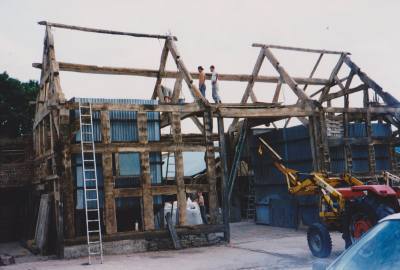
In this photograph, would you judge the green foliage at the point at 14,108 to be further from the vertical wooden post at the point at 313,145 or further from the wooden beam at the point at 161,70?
the vertical wooden post at the point at 313,145

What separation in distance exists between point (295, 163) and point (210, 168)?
4874mm

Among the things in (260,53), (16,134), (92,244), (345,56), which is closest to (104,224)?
(92,244)

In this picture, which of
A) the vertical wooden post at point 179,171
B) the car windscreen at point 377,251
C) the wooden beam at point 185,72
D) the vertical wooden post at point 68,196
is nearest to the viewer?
the car windscreen at point 377,251

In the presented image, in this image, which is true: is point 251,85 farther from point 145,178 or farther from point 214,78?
point 145,178

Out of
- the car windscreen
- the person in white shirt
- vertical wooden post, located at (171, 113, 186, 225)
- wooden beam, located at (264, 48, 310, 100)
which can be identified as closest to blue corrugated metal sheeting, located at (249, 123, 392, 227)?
wooden beam, located at (264, 48, 310, 100)

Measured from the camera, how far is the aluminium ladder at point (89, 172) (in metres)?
12.0

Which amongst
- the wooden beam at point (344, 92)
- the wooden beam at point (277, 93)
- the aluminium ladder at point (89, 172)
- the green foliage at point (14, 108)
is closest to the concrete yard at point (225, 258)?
the aluminium ladder at point (89, 172)

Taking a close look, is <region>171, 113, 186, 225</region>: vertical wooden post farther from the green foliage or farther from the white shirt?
the green foliage

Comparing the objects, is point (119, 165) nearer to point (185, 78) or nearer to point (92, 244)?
point (92, 244)

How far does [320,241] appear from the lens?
32.7ft

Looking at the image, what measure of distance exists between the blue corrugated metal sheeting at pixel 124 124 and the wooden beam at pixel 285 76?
18.6 ft

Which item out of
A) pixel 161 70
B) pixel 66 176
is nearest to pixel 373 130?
pixel 161 70

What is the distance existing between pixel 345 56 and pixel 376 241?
53.9ft

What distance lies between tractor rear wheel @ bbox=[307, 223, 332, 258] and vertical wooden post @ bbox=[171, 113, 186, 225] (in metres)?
4.40
